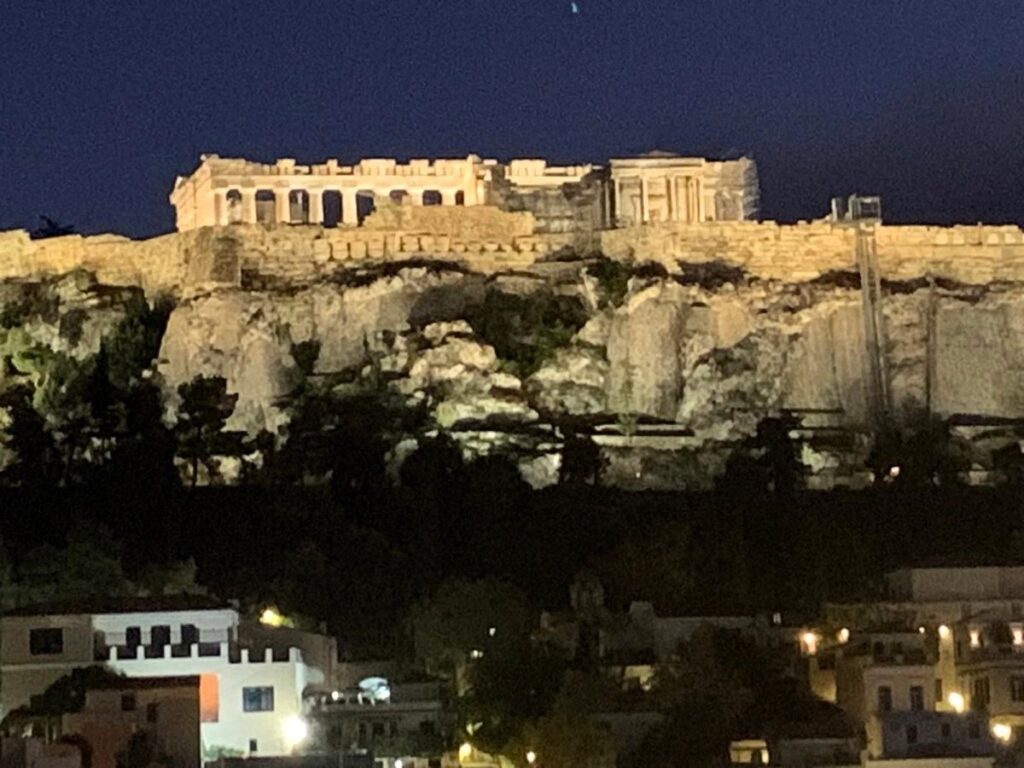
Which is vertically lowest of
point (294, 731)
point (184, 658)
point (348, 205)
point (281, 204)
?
point (294, 731)

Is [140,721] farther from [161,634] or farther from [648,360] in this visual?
[648,360]

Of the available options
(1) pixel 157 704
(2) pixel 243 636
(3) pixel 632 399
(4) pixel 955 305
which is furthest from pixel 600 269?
(1) pixel 157 704


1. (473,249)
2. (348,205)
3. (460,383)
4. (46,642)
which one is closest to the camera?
(46,642)

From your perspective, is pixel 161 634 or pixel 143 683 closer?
pixel 143 683

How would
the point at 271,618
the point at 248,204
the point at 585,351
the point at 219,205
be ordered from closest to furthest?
the point at 271,618
the point at 585,351
the point at 219,205
the point at 248,204

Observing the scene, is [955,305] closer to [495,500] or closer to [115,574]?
[495,500]

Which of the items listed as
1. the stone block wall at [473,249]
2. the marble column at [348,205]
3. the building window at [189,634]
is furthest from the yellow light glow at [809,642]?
the marble column at [348,205]

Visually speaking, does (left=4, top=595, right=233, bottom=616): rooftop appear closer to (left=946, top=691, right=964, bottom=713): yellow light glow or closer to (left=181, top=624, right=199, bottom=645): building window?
(left=181, top=624, right=199, bottom=645): building window

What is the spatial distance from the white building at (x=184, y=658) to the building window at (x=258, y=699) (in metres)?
0.01

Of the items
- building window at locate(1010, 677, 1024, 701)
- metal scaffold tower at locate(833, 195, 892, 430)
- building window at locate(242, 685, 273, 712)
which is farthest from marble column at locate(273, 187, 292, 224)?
building window at locate(1010, 677, 1024, 701)

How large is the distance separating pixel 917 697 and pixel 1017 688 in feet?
7.62

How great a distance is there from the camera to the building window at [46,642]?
3550 cm

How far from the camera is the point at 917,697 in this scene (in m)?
34.1

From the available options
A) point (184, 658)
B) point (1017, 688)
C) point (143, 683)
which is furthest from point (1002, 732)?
point (143, 683)
